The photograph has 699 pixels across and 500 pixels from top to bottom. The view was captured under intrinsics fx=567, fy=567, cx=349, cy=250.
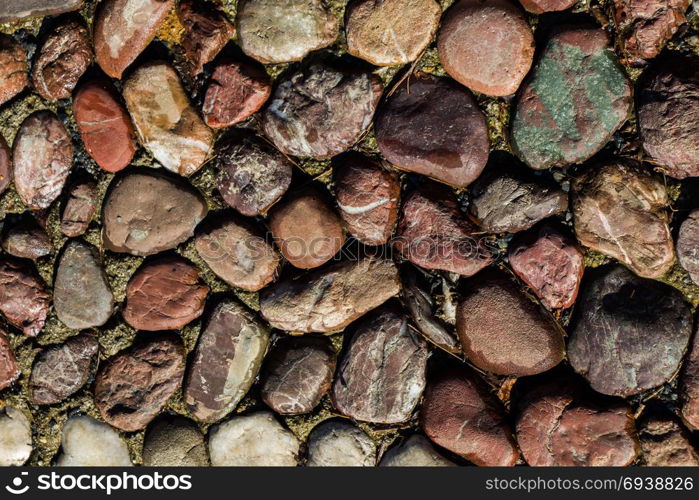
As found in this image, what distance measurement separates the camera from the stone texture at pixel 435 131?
2057mm

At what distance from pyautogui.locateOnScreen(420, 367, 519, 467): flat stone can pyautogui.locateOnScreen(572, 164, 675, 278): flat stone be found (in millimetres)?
708

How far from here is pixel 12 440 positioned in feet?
7.84

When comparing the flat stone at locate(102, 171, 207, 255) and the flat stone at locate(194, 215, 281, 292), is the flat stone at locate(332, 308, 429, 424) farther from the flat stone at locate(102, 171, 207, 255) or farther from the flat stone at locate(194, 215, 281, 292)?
the flat stone at locate(102, 171, 207, 255)

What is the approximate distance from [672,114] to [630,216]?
14.7 inches

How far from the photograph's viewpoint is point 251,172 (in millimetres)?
2148

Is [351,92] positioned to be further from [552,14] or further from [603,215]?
[603,215]

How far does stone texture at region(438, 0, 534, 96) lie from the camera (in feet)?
6.62

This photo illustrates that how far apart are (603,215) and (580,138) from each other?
286 mm

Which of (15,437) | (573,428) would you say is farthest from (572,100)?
(15,437)

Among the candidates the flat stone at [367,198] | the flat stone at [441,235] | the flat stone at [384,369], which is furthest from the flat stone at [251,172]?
the flat stone at [384,369]

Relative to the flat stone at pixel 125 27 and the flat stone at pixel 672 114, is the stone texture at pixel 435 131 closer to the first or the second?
the flat stone at pixel 672 114

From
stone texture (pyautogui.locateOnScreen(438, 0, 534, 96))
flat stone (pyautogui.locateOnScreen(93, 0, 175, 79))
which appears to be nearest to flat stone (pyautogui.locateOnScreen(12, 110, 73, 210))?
flat stone (pyautogui.locateOnScreen(93, 0, 175, 79))

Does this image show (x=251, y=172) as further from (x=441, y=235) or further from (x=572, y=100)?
(x=572, y=100)

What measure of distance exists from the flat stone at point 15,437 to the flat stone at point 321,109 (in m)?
1.60
